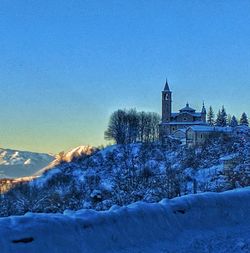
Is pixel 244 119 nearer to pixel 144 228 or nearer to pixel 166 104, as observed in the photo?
pixel 166 104

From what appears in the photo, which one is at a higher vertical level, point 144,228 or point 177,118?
point 177,118

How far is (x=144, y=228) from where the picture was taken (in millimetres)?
6355

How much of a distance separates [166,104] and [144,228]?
10657 centimetres

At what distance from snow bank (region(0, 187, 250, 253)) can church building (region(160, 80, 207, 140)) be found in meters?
91.7

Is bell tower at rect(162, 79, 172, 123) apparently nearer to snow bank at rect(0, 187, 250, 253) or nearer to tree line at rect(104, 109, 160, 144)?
tree line at rect(104, 109, 160, 144)

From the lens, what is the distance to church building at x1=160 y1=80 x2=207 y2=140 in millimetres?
104125

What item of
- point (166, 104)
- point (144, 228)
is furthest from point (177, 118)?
point (144, 228)

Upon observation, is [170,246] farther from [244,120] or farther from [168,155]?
[244,120]

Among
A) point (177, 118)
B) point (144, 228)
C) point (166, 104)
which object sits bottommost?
point (144, 228)

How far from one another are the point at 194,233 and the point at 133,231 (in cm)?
101

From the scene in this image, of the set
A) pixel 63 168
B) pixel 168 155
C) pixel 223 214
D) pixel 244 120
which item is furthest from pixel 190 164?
pixel 244 120

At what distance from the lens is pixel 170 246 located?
630 cm

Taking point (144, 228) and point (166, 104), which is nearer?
point (144, 228)

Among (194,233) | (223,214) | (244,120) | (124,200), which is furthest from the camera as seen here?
(244,120)
